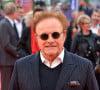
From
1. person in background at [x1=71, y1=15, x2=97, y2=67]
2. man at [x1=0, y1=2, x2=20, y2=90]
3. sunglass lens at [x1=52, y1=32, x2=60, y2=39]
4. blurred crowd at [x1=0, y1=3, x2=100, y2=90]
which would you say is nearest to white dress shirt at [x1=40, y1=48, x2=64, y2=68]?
sunglass lens at [x1=52, y1=32, x2=60, y2=39]

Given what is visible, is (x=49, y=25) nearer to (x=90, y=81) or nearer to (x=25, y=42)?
(x=90, y=81)

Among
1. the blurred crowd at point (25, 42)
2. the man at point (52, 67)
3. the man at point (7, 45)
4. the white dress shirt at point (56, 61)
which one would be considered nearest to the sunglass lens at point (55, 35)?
the man at point (52, 67)

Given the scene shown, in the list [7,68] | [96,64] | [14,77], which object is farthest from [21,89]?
[7,68]

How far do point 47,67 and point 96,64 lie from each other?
10.7 ft

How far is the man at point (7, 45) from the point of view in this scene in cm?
613

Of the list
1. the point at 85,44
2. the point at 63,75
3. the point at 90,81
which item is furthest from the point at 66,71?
the point at 85,44

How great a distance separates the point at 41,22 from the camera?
8.84 feet

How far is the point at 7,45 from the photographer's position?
6.13 meters

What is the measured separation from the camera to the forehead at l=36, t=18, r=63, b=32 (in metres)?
2.63

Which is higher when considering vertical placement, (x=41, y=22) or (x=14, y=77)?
(x=41, y=22)

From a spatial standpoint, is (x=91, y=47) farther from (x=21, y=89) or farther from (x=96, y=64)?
(x=21, y=89)

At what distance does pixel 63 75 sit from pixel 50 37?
319 mm

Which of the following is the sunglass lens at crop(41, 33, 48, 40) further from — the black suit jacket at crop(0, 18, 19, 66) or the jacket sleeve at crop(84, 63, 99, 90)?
the black suit jacket at crop(0, 18, 19, 66)

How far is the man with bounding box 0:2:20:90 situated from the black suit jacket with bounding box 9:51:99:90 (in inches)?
131
